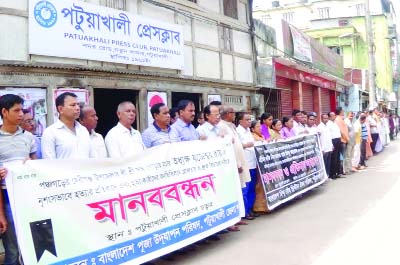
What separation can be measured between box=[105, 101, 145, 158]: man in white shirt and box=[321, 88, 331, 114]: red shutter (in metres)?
18.6

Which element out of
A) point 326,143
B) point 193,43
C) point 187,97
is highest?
point 193,43

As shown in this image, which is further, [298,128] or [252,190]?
[298,128]

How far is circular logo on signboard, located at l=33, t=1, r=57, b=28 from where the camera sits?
6566 mm

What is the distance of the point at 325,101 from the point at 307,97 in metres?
3.76

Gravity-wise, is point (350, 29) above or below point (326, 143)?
above

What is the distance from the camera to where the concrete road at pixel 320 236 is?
4.57 m

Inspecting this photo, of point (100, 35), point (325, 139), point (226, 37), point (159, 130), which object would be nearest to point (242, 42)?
point (226, 37)

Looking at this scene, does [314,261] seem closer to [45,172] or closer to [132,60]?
[45,172]

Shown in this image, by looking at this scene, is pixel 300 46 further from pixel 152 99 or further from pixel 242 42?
pixel 152 99

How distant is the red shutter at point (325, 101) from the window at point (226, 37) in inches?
458

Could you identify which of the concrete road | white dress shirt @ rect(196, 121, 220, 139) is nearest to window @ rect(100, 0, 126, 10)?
white dress shirt @ rect(196, 121, 220, 139)

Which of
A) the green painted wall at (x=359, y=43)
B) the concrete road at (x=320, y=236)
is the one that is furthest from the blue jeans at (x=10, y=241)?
the green painted wall at (x=359, y=43)

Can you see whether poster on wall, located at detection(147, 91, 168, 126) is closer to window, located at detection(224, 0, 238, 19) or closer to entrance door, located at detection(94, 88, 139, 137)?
entrance door, located at detection(94, 88, 139, 137)

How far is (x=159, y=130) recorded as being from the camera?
18.0 ft
